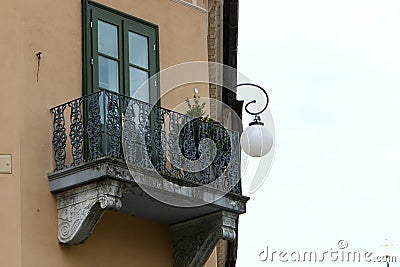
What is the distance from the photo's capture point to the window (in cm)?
1733

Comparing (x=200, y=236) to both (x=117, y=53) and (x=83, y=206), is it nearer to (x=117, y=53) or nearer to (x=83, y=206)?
(x=83, y=206)

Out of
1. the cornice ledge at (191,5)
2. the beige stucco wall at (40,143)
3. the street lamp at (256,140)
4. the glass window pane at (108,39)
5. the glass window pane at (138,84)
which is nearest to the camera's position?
the beige stucco wall at (40,143)

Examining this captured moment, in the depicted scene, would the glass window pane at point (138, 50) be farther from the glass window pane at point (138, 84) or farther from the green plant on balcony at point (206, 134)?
the green plant on balcony at point (206, 134)

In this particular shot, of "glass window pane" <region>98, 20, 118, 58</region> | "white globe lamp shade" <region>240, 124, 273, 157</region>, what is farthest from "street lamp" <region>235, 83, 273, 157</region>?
"glass window pane" <region>98, 20, 118, 58</region>

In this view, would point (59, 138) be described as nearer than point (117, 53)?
Yes

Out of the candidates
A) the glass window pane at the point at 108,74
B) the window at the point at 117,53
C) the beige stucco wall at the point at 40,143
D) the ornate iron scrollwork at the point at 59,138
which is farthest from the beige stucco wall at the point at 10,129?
the glass window pane at the point at 108,74

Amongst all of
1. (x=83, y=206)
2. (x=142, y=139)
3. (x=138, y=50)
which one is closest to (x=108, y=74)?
(x=138, y=50)

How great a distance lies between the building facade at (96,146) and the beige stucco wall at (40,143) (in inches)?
0.5

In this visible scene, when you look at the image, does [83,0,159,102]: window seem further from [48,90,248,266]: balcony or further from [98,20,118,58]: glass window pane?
[48,90,248,266]: balcony

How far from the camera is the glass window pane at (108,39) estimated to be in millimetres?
Result: 17516

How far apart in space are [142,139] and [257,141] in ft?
4.72

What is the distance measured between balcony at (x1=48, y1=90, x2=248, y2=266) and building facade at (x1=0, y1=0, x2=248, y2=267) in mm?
A: 17

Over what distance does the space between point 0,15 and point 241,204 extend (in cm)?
387

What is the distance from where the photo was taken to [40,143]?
16453 mm
